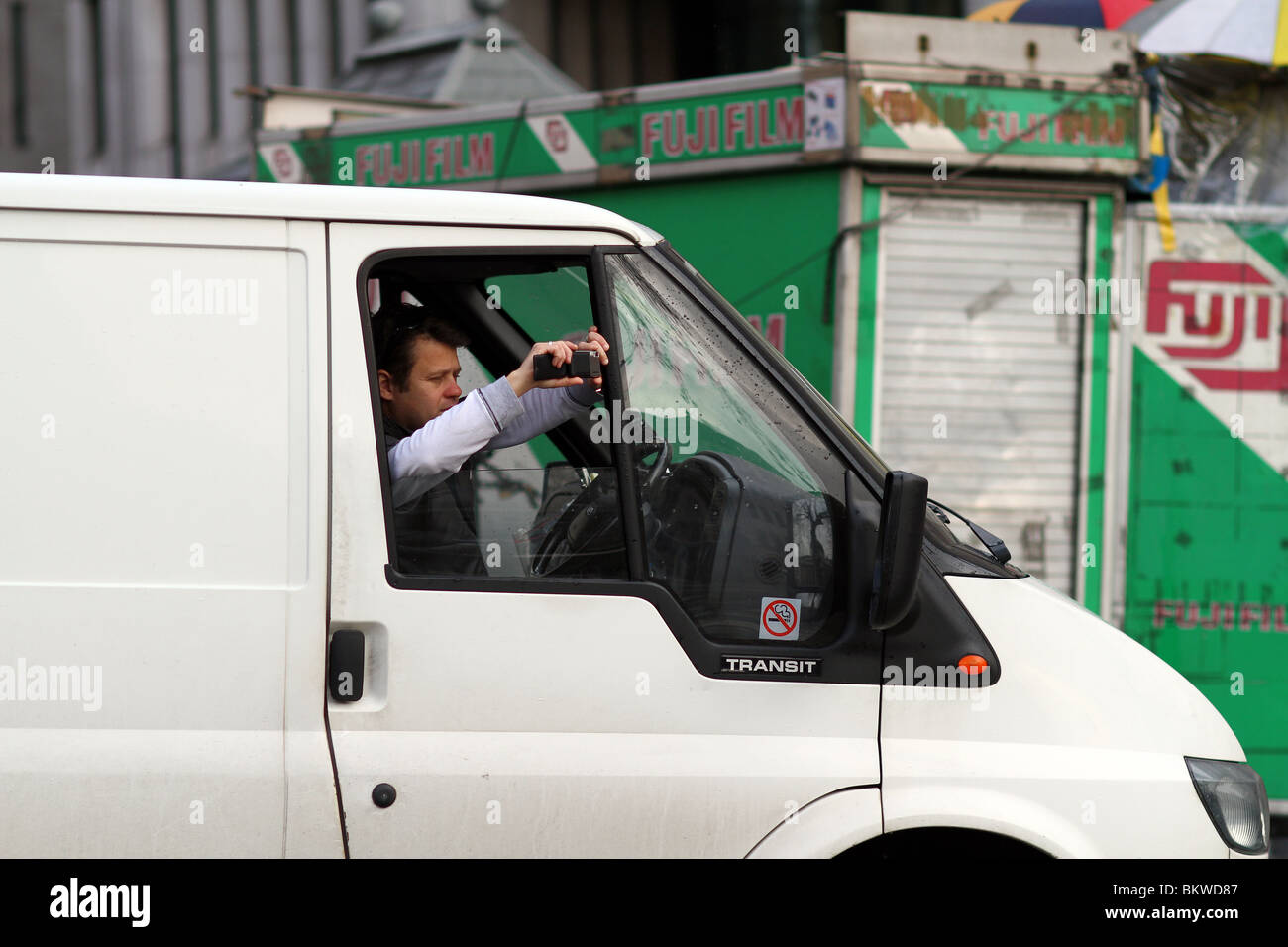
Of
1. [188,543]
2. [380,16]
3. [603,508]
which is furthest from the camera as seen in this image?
[380,16]

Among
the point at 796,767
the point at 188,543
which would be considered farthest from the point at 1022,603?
the point at 188,543

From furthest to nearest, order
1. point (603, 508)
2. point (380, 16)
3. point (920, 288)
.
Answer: point (380, 16) < point (920, 288) < point (603, 508)

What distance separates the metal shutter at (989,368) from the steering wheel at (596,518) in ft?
12.5

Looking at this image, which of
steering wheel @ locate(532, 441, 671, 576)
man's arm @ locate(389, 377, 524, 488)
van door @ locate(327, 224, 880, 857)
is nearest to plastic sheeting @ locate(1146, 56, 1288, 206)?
van door @ locate(327, 224, 880, 857)

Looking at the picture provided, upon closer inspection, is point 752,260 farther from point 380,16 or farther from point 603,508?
point 380,16

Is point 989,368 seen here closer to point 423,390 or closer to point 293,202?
point 423,390

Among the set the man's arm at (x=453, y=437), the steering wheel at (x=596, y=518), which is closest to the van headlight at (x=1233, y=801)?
the steering wheel at (x=596, y=518)

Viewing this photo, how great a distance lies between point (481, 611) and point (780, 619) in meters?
0.60

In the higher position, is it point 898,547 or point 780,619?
point 898,547

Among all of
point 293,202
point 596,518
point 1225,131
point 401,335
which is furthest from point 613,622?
point 1225,131

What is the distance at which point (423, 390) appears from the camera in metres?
3.09

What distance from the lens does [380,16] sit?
13.1m

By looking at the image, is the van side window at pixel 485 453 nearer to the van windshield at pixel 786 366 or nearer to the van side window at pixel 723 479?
the van side window at pixel 723 479
